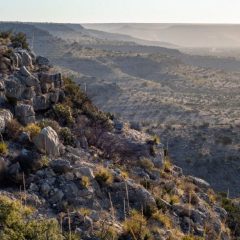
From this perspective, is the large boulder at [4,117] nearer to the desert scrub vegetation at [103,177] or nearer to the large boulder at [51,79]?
the desert scrub vegetation at [103,177]

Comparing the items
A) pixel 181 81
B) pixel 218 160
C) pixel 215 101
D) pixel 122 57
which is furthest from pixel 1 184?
pixel 122 57

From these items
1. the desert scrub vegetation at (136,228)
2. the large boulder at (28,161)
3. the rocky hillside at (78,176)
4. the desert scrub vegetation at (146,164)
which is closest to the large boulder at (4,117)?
the rocky hillside at (78,176)

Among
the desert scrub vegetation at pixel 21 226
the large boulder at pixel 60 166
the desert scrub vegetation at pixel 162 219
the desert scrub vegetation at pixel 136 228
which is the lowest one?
the desert scrub vegetation at pixel 162 219

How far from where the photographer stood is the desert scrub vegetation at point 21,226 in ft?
39.4

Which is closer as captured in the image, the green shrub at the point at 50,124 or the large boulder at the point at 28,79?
the green shrub at the point at 50,124

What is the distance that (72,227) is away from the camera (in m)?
13.9

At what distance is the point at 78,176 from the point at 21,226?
3921 millimetres

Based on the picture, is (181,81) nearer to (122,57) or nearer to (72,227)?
(122,57)

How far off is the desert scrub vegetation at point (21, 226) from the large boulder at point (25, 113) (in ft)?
18.4

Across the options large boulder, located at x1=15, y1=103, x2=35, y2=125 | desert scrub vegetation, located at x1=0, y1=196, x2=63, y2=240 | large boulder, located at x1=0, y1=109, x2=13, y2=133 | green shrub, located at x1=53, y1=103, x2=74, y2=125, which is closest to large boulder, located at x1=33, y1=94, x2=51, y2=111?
green shrub, located at x1=53, y1=103, x2=74, y2=125

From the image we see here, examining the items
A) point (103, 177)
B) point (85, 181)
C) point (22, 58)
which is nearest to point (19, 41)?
point (22, 58)

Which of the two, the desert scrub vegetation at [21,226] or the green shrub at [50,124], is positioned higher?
the green shrub at [50,124]

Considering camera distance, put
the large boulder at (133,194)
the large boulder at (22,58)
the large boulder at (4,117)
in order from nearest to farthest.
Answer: the large boulder at (133,194)
the large boulder at (4,117)
the large boulder at (22,58)

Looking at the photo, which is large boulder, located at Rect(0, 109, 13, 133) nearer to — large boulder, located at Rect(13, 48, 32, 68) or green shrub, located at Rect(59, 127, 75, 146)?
green shrub, located at Rect(59, 127, 75, 146)
